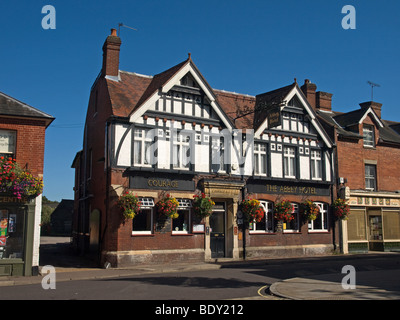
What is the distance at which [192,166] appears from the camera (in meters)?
21.7

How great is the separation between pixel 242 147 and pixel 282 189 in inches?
144

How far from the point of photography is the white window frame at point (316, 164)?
26156mm

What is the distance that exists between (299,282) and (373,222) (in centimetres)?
1798

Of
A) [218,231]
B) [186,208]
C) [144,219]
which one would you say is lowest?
[218,231]

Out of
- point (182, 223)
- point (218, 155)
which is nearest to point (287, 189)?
point (218, 155)

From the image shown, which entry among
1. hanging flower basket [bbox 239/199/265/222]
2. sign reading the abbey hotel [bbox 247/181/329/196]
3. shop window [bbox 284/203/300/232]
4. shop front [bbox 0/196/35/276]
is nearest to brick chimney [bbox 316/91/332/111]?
sign reading the abbey hotel [bbox 247/181/329/196]

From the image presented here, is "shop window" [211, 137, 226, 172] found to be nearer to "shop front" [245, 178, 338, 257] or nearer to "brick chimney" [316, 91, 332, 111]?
"shop front" [245, 178, 338, 257]

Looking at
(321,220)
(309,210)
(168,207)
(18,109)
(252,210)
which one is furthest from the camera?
(321,220)

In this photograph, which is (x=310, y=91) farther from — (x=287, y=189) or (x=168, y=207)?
(x=168, y=207)

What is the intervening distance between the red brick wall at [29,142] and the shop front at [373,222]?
63.3 ft

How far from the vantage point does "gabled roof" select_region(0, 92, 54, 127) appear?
16.8 m

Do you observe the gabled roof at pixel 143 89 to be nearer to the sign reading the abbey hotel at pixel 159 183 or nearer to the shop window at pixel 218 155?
the shop window at pixel 218 155

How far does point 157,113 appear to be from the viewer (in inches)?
828

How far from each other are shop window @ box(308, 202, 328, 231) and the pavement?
896 centimetres
